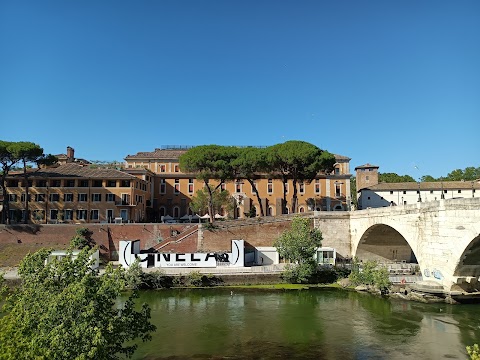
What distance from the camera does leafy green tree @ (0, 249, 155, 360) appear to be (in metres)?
11.8

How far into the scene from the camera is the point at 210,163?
181ft

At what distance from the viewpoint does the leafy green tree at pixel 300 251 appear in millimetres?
38906

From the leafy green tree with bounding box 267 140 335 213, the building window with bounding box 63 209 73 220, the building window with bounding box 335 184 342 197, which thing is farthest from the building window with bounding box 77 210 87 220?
the building window with bounding box 335 184 342 197

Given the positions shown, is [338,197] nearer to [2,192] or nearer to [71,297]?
[2,192]

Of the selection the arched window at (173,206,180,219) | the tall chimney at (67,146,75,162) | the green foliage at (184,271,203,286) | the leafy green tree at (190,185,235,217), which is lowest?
the green foliage at (184,271,203,286)

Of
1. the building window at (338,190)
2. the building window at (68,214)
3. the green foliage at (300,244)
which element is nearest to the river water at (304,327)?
the green foliage at (300,244)

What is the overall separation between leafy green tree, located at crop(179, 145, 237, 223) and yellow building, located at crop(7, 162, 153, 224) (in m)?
8.73

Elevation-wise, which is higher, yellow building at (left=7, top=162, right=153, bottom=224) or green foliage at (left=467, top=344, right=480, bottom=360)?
yellow building at (left=7, top=162, right=153, bottom=224)

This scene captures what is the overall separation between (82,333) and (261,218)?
125 ft

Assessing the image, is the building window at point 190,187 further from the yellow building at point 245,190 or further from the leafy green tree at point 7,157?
the leafy green tree at point 7,157

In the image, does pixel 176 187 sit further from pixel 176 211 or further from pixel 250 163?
pixel 250 163

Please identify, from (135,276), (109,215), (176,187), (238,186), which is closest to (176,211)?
(176,187)

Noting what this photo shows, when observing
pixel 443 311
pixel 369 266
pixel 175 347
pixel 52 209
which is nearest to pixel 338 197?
pixel 369 266

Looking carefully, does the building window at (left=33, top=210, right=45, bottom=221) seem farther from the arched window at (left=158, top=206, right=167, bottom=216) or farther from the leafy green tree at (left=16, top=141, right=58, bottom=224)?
the arched window at (left=158, top=206, right=167, bottom=216)
